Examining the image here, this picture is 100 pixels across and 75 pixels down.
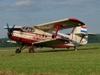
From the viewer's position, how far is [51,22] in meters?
29.1

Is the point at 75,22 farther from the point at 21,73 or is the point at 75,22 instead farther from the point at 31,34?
the point at 21,73

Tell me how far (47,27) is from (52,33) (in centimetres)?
81

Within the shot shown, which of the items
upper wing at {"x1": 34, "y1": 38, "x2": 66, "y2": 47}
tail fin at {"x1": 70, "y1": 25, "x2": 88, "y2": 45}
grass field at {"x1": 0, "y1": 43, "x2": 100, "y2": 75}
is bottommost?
tail fin at {"x1": 70, "y1": 25, "x2": 88, "y2": 45}

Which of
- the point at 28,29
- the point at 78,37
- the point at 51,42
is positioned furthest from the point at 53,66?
the point at 78,37

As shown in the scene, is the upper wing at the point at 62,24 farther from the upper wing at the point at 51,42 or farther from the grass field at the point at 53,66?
the grass field at the point at 53,66

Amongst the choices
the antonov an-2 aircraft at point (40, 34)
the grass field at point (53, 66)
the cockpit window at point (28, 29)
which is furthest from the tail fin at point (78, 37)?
the grass field at point (53, 66)

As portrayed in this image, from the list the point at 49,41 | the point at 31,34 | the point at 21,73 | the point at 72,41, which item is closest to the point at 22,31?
the point at 31,34

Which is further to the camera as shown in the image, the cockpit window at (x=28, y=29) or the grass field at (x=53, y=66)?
the cockpit window at (x=28, y=29)

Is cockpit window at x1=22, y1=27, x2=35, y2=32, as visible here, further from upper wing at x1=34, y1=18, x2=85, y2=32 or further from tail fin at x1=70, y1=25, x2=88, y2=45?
tail fin at x1=70, y1=25, x2=88, y2=45

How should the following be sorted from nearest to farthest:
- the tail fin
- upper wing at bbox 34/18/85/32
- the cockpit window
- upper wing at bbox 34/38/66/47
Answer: upper wing at bbox 34/18/85/32, upper wing at bbox 34/38/66/47, the cockpit window, the tail fin

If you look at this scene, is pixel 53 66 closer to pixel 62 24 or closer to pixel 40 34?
pixel 62 24

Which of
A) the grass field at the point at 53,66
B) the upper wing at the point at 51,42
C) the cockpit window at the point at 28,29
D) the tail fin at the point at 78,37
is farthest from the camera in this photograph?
the tail fin at the point at 78,37

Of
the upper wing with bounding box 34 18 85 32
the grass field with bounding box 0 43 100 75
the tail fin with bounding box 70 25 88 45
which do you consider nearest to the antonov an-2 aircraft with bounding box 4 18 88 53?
the upper wing with bounding box 34 18 85 32

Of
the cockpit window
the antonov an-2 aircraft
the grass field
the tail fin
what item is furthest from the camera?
the tail fin
